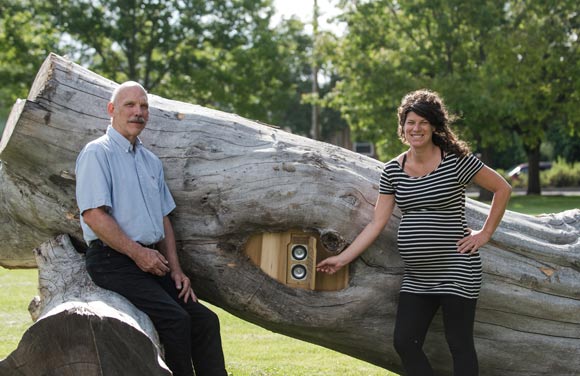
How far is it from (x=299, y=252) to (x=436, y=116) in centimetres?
126

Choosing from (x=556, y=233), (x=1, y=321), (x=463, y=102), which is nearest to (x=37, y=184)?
(x=556, y=233)

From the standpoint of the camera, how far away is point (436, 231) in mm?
4637

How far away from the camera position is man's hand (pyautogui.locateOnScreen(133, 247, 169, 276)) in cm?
453

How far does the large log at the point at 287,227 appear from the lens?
201 inches

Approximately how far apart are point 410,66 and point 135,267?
2755 centimetres

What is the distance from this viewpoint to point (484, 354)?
17.2 feet

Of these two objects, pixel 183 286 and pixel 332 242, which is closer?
pixel 183 286

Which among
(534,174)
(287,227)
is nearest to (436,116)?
(287,227)

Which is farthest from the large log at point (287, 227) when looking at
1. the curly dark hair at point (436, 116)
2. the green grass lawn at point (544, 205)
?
the green grass lawn at point (544, 205)

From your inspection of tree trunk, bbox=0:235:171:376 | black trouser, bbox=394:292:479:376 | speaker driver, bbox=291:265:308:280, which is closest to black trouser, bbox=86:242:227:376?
tree trunk, bbox=0:235:171:376

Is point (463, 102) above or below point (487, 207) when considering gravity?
above

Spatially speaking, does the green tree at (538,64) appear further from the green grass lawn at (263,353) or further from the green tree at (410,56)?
the green grass lawn at (263,353)

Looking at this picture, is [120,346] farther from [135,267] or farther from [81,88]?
[81,88]

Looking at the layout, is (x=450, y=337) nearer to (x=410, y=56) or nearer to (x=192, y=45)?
(x=410, y=56)
